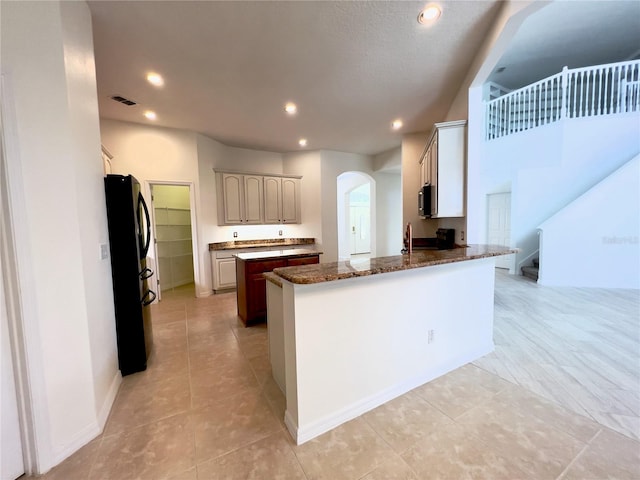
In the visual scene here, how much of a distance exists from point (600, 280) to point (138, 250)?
7150mm

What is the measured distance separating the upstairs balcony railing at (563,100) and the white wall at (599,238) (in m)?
1.56

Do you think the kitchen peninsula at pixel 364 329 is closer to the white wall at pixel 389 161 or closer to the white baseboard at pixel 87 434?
the white baseboard at pixel 87 434

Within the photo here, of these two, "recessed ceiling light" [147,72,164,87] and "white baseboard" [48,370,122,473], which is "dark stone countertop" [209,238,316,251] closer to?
"recessed ceiling light" [147,72,164,87]

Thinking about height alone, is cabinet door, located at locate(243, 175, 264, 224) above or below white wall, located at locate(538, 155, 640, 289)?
above

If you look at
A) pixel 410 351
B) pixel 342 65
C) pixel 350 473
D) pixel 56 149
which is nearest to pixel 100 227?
pixel 56 149

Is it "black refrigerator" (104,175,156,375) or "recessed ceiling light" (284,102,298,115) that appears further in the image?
"recessed ceiling light" (284,102,298,115)

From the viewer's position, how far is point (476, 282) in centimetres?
223

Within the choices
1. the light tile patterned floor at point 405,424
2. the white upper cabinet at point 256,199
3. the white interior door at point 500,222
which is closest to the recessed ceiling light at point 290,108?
the white upper cabinet at point 256,199

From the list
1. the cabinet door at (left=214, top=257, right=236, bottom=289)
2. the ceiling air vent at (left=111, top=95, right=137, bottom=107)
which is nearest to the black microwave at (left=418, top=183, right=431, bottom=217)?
the cabinet door at (left=214, top=257, right=236, bottom=289)

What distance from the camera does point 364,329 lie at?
1639mm

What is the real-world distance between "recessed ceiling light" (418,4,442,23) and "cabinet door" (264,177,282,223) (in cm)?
390

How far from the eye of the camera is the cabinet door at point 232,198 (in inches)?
193

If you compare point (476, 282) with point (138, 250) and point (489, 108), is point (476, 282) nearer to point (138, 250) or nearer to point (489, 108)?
point (138, 250)

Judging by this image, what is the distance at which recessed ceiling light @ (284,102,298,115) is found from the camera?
139 inches
